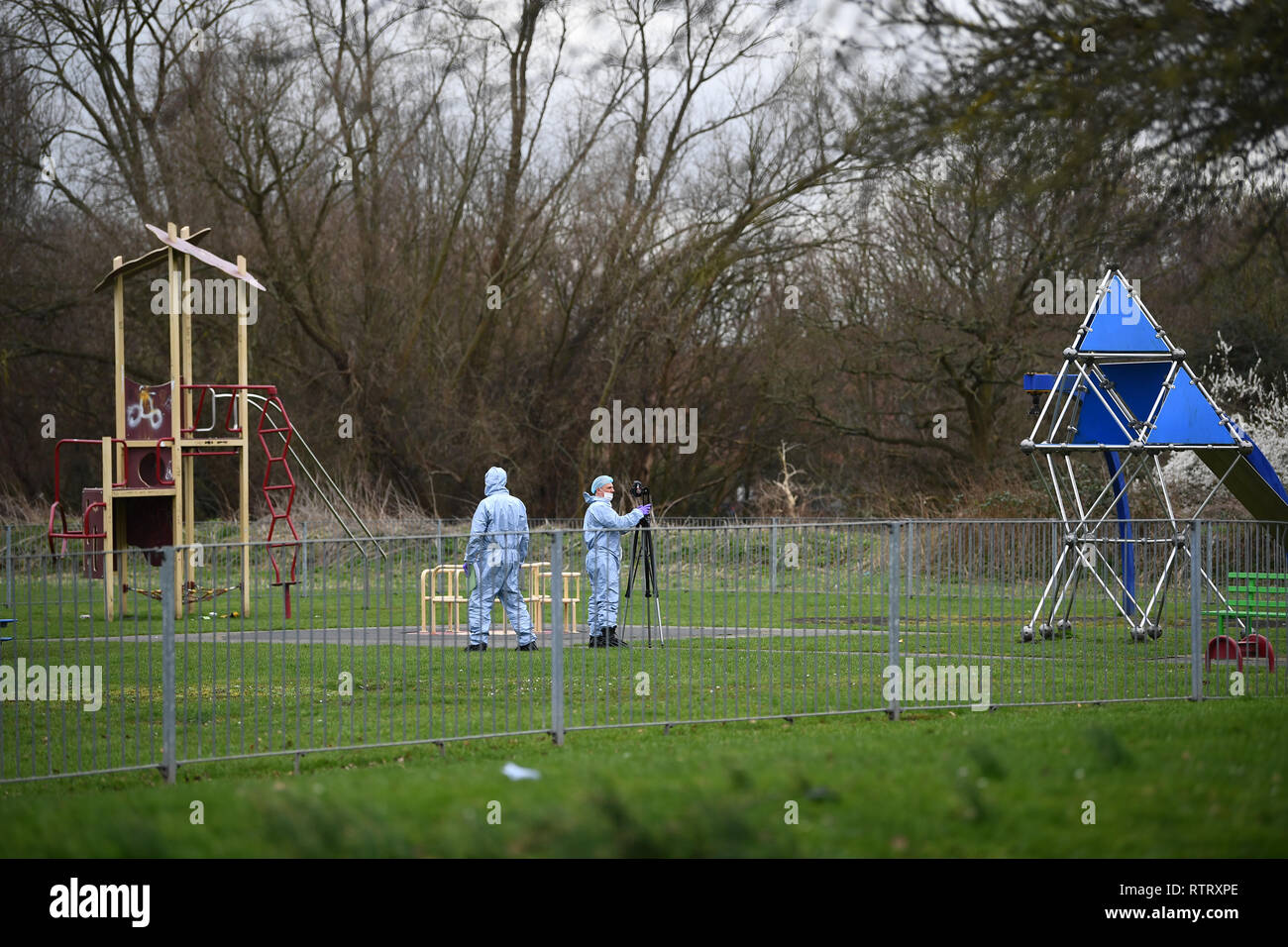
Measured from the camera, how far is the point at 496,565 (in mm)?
13703

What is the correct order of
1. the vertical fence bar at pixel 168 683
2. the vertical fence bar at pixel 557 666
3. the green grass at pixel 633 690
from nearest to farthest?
1. the vertical fence bar at pixel 168 683
2. the vertical fence bar at pixel 557 666
3. the green grass at pixel 633 690

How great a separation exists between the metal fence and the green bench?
0.13 feet

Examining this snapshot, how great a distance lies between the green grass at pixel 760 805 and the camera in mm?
5844

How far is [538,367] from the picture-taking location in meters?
35.2

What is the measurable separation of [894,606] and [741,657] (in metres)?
1.39

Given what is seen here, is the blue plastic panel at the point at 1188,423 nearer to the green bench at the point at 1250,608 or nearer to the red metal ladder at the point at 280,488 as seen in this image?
the green bench at the point at 1250,608

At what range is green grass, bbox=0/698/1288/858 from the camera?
584 centimetres

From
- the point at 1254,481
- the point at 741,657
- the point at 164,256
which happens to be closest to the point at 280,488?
the point at 164,256

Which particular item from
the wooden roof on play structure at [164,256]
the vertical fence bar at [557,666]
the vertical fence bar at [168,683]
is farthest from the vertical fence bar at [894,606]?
the wooden roof on play structure at [164,256]

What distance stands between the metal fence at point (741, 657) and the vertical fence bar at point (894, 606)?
0.02 m

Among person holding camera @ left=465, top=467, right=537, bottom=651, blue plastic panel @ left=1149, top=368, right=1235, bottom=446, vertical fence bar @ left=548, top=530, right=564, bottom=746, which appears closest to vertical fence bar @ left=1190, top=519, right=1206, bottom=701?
blue plastic panel @ left=1149, top=368, right=1235, bottom=446

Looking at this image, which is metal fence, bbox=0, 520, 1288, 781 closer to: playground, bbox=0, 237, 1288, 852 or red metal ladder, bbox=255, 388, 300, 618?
playground, bbox=0, 237, 1288, 852

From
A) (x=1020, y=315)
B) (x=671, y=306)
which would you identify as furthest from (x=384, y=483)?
(x=1020, y=315)

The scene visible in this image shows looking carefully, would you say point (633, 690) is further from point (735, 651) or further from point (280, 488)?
point (280, 488)
